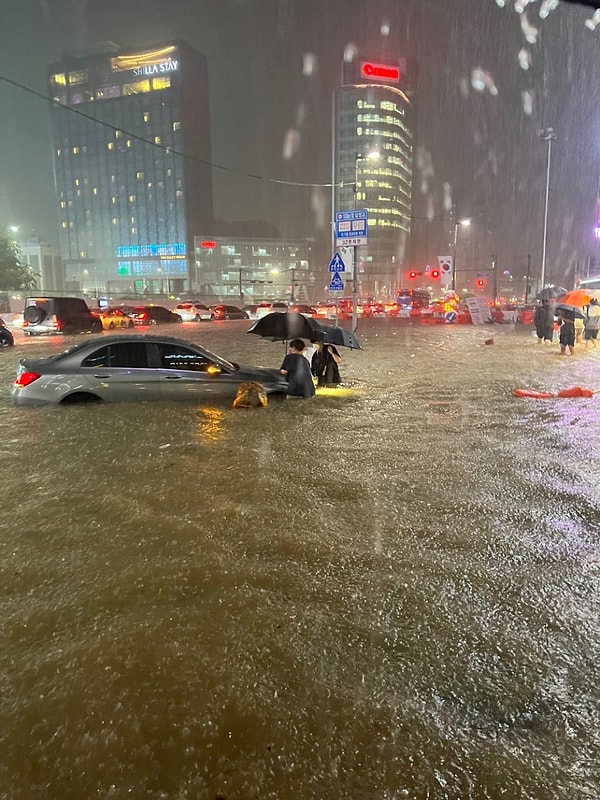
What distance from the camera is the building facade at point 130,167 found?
139 m

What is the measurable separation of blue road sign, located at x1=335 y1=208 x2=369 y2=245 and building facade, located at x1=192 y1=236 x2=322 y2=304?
11093cm

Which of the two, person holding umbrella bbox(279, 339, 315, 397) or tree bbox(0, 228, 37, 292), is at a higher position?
tree bbox(0, 228, 37, 292)

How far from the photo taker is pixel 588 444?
7.50 m

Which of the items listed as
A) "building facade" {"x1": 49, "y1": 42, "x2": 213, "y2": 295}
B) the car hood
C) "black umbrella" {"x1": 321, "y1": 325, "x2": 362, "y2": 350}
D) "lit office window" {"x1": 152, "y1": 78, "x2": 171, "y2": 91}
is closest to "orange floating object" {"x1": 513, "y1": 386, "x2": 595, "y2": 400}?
"black umbrella" {"x1": 321, "y1": 325, "x2": 362, "y2": 350}

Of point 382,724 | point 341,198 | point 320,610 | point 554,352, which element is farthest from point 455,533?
point 341,198

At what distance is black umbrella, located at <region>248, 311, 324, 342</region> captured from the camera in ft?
36.1

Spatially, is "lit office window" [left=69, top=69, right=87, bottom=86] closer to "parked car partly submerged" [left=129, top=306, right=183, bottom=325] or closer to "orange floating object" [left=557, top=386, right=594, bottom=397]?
"parked car partly submerged" [left=129, top=306, right=183, bottom=325]

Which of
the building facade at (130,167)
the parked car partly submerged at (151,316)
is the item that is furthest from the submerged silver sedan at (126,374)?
the building facade at (130,167)

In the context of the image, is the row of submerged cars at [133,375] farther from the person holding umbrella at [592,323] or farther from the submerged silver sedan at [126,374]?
the person holding umbrella at [592,323]

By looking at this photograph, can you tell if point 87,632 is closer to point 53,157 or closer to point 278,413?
point 278,413

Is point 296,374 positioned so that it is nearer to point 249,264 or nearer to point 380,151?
point 249,264

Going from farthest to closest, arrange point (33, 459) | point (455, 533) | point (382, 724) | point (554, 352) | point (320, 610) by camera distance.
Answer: point (554, 352), point (33, 459), point (455, 533), point (320, 610), point (382, 724)

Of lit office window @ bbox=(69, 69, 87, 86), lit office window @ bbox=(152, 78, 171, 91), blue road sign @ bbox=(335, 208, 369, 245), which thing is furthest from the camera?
lit office window @ bbox=(69, 69, 87, 86)

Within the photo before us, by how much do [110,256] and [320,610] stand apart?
153375mm
